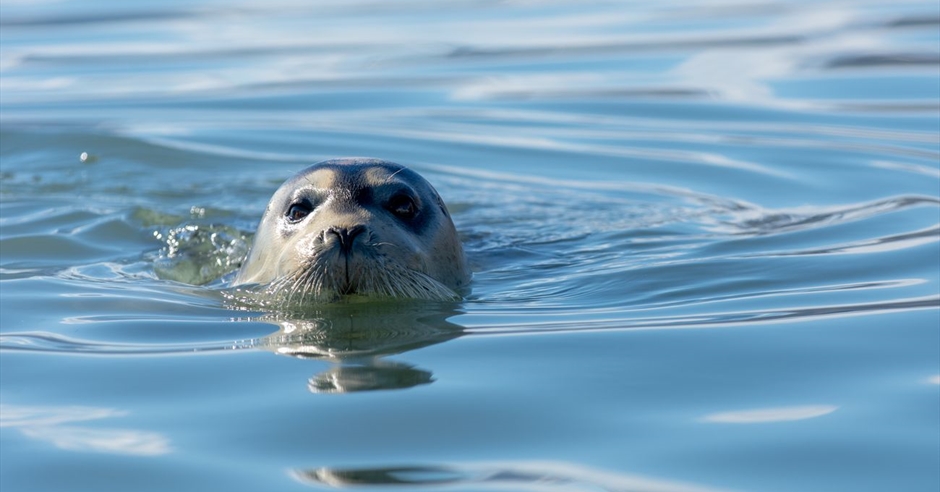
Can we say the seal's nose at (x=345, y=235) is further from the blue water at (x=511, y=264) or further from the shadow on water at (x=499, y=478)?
the shadow on water at (x=499, y=478)

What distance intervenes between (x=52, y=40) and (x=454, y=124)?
750cm

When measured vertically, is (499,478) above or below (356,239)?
below

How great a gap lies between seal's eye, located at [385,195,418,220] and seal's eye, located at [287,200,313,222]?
305 mm

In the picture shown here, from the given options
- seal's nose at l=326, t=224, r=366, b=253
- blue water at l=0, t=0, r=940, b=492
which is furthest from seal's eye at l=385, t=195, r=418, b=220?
seal's nose at l=326, t=224, r=366, b=253

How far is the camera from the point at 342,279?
4.77 meters

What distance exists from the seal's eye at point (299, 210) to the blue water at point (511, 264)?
1.39 feet

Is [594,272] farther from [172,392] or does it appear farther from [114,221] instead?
[114,221]

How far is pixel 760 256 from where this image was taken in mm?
5969

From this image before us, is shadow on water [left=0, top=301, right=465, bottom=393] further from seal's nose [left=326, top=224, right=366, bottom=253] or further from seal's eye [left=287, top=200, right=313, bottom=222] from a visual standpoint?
seal's eye [left=287, top=200, right=313, bottom=222]

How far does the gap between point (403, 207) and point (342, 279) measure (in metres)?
0.75

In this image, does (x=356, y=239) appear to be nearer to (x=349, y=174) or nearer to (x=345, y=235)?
(x=345, y=235)

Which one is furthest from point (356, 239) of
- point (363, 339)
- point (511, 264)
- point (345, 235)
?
point (511, 264)

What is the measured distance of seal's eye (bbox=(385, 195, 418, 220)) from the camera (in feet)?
17.7

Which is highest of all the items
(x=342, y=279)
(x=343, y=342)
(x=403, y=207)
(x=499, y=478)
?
(x=403, y=207)
